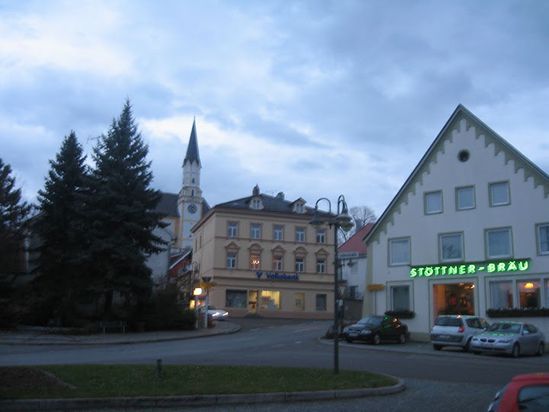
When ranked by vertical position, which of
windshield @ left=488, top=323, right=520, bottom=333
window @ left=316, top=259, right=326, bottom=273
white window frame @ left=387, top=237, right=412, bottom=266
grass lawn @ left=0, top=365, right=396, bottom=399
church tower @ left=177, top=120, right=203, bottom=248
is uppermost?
church tower @ left=177, top=120, right=203, bottom=248

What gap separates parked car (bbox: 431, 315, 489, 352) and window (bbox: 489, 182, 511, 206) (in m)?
7.98

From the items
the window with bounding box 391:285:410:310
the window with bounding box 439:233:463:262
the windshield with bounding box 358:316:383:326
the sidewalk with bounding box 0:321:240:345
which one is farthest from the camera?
the window with bounding box 391:285:410:310

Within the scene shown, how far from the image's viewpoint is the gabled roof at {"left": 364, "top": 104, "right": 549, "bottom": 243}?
3500 cm

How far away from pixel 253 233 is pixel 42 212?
27.7 m

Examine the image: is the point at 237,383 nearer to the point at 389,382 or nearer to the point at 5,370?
the point at 389,382

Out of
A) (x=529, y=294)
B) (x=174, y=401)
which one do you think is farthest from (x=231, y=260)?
(x=174, y=401)

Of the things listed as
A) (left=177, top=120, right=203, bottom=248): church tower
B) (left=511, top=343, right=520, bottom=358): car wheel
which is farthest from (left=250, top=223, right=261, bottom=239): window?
(left=177, top=120, right=203, bottom=248): church tower

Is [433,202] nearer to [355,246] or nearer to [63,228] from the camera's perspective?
[63,228]

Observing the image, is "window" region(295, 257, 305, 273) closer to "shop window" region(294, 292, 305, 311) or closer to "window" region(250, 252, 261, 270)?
"shop window" region(294, 292, 305, 311)

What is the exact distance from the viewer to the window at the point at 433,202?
1521 inches

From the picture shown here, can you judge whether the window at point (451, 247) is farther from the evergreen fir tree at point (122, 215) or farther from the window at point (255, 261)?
the window at point (255, 261)

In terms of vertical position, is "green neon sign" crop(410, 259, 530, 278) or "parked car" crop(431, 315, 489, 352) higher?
"green neon sign" crop(410, 259, 530, 278)

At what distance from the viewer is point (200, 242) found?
241 feet

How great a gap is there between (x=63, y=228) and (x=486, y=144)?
26.7 meters
